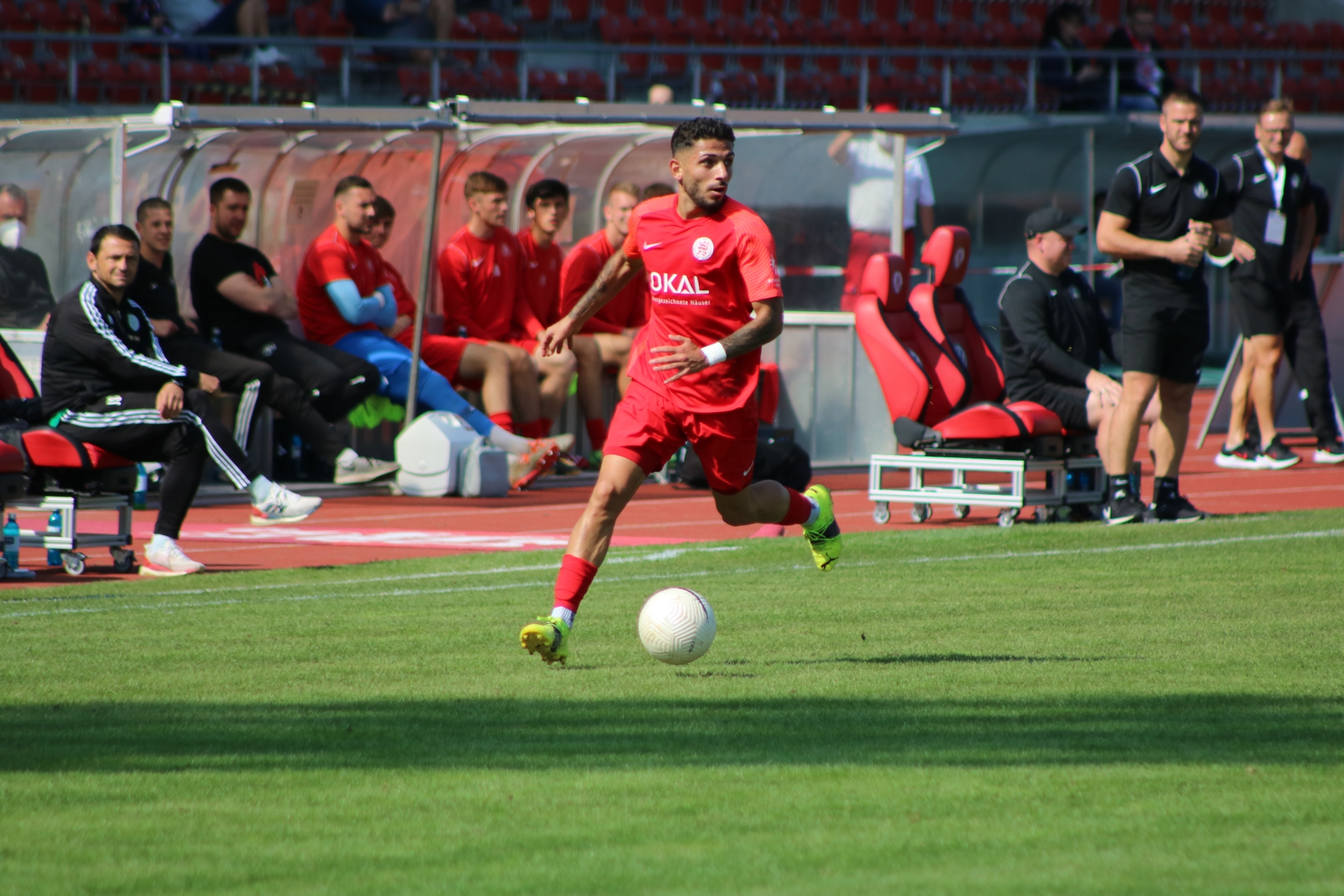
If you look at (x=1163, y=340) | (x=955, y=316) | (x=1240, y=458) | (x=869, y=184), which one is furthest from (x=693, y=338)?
(x=1240, y=458)

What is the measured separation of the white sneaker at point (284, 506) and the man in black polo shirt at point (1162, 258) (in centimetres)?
496

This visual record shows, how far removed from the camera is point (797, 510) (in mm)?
7781

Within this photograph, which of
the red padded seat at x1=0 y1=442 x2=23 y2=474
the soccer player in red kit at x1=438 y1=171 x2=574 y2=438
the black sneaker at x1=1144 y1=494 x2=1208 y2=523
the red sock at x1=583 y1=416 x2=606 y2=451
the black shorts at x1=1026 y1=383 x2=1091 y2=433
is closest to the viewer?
the red padded seat at x1=0 y1=442 x2=23 y2=474

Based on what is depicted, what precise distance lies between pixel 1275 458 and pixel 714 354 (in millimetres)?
10578

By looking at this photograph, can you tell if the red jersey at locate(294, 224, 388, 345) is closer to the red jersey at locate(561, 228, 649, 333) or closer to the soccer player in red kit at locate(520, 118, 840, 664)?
the red jersey at locate(561, 228, 649, 333)

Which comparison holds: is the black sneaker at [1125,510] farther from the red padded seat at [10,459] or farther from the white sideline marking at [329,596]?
the red padded seat at [10,459]

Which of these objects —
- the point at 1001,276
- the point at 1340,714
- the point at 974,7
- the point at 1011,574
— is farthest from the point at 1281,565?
the point at 974,7

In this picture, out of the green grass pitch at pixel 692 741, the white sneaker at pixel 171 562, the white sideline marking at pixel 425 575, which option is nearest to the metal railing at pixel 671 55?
the white sneaker at pixel 171 562

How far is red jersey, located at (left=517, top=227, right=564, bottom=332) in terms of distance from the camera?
15750mm

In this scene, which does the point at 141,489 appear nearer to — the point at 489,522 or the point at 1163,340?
the point at 489,522

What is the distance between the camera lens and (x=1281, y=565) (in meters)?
9.45

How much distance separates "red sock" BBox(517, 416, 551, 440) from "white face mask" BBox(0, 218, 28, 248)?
4.22 metres

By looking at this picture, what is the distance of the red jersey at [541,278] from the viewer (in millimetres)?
15750

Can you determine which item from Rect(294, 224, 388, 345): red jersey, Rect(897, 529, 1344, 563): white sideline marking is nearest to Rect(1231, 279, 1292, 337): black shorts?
Rect(897, 529, 1344, 563): white sideline marking
